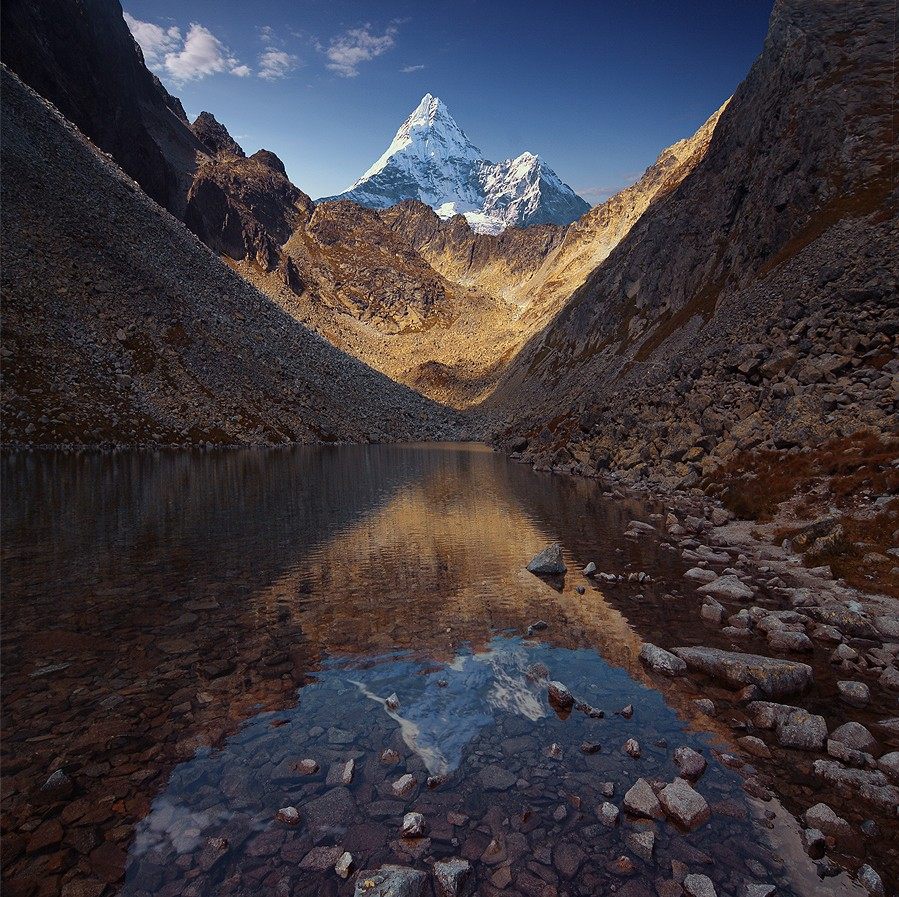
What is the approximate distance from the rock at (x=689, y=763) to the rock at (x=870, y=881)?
88.6 inches

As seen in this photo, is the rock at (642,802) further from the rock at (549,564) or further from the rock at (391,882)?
the rock at (549,564)

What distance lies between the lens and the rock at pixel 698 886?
6.21m

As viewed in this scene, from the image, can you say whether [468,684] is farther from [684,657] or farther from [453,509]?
[453,509]

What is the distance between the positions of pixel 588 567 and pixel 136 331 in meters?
85.1

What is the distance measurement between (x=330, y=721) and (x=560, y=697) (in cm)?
466

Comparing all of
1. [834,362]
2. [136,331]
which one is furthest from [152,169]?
[834,362]

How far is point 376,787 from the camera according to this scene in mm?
8117

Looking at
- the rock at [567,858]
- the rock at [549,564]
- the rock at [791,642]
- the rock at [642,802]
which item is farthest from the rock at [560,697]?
the rock at [549,564]

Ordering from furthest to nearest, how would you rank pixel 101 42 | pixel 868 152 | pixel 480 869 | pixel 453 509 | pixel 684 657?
pixel 101 42 < pixel 868 152 < pixel 453 509 < pixel 684 657 < pixel 480 869

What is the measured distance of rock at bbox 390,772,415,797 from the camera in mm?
8008

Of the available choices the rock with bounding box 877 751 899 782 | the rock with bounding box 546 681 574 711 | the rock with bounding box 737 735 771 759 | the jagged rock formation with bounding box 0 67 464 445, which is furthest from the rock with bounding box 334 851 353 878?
the jagged rock formation with bounding box 0 67 464 445

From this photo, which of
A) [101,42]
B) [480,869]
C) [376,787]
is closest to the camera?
[480,869]

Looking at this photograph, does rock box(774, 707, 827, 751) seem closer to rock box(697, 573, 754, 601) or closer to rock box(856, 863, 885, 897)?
rock box(856, 863, 885, 897)

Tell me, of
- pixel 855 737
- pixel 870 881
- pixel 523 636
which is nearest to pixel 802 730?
pixel 855 737
